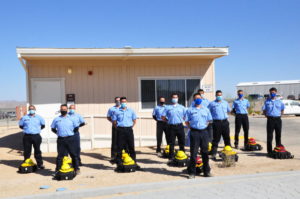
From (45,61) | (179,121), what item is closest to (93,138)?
(45,61)

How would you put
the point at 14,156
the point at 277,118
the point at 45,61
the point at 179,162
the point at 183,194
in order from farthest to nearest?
the point at 45,61, the point at 14,156, the point at 277,118, the point at 179,162, the point at 183,194

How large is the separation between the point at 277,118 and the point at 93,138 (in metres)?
6.15

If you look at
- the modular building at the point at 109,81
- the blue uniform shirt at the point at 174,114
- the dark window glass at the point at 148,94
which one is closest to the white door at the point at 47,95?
the modular building at the point at 109,81

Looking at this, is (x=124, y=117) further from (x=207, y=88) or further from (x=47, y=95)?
(x=207, y=88)

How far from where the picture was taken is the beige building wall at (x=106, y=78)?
10.3 metres

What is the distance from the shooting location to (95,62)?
10469 mm

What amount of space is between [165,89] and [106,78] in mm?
2291

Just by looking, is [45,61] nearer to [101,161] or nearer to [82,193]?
[101,161]

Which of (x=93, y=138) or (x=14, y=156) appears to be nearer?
(x=14, y=156)

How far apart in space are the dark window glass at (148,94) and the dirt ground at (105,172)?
2334mm

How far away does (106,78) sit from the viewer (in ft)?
34.7

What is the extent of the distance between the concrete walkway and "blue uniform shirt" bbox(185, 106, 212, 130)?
1120 millimetres

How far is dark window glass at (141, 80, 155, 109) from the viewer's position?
1078 centimetres

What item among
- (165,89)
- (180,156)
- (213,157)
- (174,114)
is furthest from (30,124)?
(165,89)
